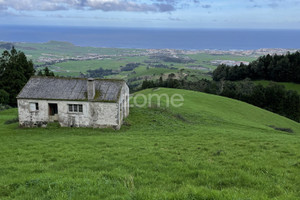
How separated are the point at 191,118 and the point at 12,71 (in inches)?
1953

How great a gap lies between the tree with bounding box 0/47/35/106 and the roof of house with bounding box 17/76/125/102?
1301 inches

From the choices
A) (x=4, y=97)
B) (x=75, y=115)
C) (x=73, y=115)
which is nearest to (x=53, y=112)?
(x=73, y=115)

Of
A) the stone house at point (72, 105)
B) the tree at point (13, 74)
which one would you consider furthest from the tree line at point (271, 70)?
the stone house at point (72, 105)

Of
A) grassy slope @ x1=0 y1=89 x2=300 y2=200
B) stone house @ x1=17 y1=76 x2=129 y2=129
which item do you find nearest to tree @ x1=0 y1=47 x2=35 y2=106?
stone house @ x1=17 y1=76 x2=129 y2=129

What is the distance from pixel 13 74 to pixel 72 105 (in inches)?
1593

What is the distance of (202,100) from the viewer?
59.9m

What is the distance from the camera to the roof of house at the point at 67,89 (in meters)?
30.6

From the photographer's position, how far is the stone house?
30328 mm

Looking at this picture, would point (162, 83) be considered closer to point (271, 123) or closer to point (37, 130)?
point (271, 123)

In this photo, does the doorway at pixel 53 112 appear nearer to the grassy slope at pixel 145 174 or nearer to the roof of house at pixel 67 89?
the roof of house at pixel 67 89

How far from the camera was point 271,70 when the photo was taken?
108 meters

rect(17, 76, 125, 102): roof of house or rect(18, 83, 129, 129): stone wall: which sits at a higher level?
rect(17, 76, 125, 102): roof of house

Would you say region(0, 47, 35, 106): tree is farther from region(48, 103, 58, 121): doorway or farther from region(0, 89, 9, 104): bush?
region(48, 103, 58, 121): doorway

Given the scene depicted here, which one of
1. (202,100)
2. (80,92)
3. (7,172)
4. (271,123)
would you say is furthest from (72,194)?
(202,100)
